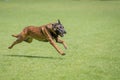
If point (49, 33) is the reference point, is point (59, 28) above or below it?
above

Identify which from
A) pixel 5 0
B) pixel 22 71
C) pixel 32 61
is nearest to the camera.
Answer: pixel 22 71

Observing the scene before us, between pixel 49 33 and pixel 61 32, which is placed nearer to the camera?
pixel 61 32

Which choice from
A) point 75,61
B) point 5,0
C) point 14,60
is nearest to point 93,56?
point 75,61

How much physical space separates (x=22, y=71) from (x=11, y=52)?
2.70 m

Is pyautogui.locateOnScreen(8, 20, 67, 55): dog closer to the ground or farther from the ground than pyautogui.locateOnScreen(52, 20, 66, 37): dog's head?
closer to the ground

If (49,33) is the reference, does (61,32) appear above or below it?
above

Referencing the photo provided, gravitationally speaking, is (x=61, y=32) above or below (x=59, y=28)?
below

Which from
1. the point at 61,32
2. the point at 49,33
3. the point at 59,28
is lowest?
the point at 49,33

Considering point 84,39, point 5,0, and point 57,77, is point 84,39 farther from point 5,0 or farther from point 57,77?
point 5,0

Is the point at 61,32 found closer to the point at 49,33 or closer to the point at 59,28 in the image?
the point at 59,28

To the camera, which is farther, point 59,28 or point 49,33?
point 49,33

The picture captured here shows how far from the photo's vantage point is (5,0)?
45.8 metres

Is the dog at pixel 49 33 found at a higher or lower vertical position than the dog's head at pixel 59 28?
lower

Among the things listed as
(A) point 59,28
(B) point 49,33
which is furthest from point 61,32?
(B) point 49,33
